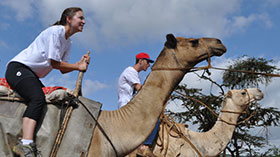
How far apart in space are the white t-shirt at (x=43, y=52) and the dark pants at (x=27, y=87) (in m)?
0.11

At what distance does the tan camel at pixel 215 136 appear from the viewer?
6910mm

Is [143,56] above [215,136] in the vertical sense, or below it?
above

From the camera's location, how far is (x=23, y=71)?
12.3 feet

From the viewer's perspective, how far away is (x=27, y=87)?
3.64 meters

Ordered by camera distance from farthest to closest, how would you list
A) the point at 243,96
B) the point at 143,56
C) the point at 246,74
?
1. the point at 246,74
2. the point at 243,96
3. the point at 143,56

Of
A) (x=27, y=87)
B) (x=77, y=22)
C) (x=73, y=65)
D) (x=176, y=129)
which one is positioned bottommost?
(x=27, y=87)

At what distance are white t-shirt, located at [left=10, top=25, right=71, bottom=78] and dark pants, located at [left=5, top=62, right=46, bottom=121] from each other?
0.11m

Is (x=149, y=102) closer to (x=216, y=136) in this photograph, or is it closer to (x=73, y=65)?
(x=73, y=65)

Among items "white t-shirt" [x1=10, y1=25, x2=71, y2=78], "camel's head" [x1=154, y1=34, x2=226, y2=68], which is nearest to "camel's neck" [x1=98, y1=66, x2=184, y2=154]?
"camel's head" [x1=154, y1=34, x2=226, y2=68]

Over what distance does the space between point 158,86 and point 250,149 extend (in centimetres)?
1455

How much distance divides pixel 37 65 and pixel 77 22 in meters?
0.94

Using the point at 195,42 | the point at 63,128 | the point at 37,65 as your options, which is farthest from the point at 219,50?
the point at 37,65

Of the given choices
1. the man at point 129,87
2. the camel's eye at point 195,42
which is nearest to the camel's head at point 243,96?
the man at point 129,87

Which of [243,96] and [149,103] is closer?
[149,103]
